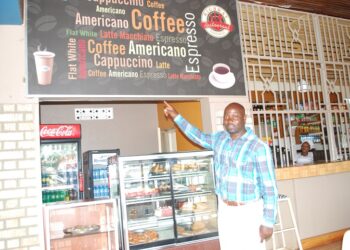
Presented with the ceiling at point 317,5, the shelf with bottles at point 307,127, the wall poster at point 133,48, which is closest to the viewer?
the wall poster at point 133,48

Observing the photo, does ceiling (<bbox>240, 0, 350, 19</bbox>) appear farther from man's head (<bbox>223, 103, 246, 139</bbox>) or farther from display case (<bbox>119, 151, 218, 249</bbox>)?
man's head (<bbox>223, 103, 246, 139</bbox>)

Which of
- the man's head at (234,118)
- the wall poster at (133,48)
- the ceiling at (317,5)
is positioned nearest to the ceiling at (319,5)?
the ceiling at (317,5)

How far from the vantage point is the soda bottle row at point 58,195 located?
525 cm

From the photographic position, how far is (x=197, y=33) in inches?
195

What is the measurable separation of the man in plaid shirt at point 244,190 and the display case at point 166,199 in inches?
54.4

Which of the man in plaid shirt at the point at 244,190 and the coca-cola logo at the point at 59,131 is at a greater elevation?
the coca-cola logo at the point at 59,131

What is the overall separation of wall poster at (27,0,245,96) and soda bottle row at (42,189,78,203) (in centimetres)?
202

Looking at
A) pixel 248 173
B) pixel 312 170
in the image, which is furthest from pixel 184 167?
pixel 312 170

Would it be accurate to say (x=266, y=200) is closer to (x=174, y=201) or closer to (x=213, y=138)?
(x=213, y=138)

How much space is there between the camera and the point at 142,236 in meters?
4.27

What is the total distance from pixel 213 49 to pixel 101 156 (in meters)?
2.50

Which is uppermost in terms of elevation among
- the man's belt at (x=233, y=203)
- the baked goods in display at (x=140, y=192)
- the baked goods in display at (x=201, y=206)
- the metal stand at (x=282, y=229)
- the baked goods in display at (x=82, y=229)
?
the baked goods in display at (x=140, y=192)

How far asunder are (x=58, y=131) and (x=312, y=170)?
4150mm

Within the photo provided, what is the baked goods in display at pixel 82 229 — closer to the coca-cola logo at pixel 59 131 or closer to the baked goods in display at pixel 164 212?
the baked goods in display at pixel 164 212
